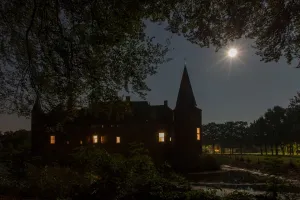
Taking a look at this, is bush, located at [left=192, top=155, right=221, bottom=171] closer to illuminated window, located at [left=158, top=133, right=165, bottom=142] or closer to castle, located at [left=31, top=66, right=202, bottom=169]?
castle, located at [left=31, top=66, right=202, bottom=169]

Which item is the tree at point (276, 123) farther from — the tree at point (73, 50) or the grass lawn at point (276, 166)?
the tree at point (73, 50)

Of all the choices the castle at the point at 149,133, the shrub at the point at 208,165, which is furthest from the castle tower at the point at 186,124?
the shrub at the point at 208,165

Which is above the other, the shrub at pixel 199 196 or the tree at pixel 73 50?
the tree at pixel 73 50

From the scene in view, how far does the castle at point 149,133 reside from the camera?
1670 inches

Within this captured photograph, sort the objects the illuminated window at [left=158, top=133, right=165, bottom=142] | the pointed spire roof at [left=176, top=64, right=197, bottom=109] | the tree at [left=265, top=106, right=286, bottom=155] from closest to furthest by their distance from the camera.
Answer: the pointed spire roof at [left=176, top=64, right=197, bottom=109] → the illuminated window at [left=158, top=133, right=165, bottom=142] → the tree at [left=265, top=106, right=286, bottom=155]

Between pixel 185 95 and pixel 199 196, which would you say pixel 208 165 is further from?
pixel 199 196

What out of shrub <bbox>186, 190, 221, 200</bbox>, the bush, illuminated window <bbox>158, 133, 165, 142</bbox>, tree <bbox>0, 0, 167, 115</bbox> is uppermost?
tree <bbox>0, 0, 167, 115</bbox>

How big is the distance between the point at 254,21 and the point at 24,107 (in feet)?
23.6

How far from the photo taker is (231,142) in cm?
12825

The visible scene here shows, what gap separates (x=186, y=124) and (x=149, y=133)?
524cm

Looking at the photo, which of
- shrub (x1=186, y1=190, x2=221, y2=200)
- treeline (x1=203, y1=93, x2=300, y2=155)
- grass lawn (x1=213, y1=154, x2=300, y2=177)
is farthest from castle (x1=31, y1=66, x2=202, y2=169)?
shrub (x1=186, y1=190, x2=221, y2=200)

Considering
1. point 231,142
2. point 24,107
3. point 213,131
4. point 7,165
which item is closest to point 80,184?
point 24,107

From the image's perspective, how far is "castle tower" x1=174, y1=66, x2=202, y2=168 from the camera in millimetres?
41750

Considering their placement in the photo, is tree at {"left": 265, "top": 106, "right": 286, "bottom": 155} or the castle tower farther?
tree at {"left": 265, "top": 106, "right": 286, "bottom": 155}
